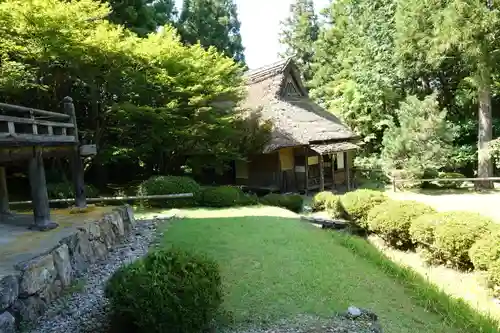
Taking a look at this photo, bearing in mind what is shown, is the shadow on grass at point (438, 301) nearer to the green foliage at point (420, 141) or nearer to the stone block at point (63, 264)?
the stone block at point (63, 264)

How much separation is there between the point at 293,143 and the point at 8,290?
14.5 meters

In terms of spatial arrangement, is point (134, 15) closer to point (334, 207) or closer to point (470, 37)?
point (334, 207)

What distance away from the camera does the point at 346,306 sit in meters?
5.54

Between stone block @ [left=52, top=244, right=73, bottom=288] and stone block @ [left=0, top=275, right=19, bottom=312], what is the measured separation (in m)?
1.10

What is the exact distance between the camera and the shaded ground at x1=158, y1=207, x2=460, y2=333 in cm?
541

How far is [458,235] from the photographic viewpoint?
790 cm

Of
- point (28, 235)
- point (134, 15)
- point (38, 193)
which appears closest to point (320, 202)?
point (38, 193)

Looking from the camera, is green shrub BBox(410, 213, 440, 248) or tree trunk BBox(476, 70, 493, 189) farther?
tree trunk BBox(476, 70, 493, 189)

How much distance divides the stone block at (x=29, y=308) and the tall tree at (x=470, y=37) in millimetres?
19552

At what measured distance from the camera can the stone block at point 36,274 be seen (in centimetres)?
464

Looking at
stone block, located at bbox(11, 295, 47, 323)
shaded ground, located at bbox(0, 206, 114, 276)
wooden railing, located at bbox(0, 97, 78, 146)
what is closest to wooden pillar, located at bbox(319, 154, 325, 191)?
shaded ground, located at bbox(0, 206, 114, 276)

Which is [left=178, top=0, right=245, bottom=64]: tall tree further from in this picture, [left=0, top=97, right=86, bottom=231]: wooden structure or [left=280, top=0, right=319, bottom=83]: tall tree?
[left=0, top=97, right=86, bottom=231]: wooden structure

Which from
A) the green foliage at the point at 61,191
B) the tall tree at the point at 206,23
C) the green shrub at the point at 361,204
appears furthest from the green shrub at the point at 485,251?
the tall tree at the point at 206,23

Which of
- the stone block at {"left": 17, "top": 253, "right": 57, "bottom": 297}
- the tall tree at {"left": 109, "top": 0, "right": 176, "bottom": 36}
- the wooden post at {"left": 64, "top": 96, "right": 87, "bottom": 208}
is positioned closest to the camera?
the stone block at {"left": 17, "top": 253, "right": 57, "bottom": 297}
